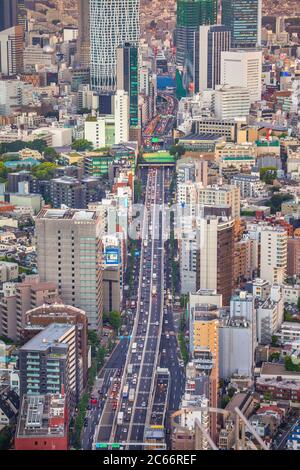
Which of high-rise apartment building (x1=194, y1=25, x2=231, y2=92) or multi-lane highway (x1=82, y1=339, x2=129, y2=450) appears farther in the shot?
high-rise apartment building (x1=194, y1=25, x2=231, y2=92)

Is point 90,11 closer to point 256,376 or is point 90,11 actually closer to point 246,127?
point 246,127

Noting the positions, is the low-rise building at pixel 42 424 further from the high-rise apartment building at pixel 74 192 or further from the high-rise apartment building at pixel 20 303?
the high-rise apartment building at pixel 74 192

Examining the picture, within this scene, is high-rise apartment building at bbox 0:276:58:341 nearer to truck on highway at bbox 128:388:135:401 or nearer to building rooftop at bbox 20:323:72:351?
building rooftop at bbox 20:323:72:351

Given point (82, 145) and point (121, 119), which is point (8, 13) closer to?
point (121, 119)

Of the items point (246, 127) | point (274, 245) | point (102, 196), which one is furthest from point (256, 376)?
point (246, 127)

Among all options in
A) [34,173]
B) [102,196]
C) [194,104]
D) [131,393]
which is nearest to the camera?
[131,393]

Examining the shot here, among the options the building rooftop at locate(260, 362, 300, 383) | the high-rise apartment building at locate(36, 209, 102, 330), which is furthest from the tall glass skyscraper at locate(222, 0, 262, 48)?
the building rooftop at locate(260, 362, 300, 383)
